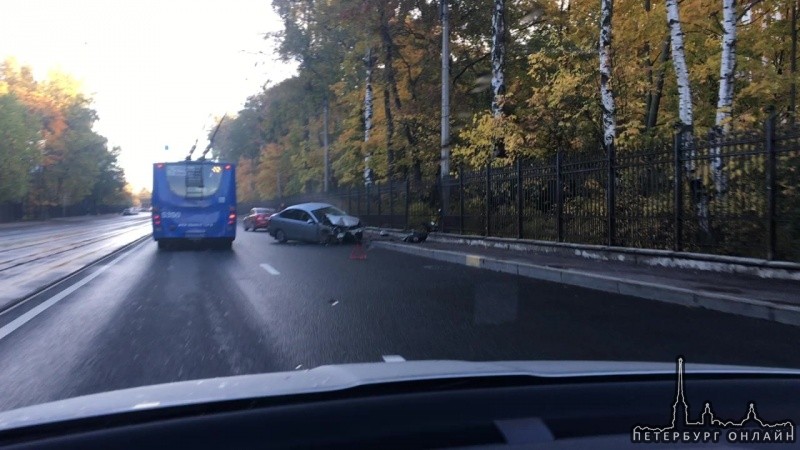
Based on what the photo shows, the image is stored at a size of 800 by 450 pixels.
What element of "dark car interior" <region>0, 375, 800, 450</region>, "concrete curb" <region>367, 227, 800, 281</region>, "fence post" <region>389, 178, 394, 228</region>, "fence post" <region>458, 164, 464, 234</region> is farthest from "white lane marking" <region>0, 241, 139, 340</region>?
"fence post" <region>389, 178, 394, 228</region>

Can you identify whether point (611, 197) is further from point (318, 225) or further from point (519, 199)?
point (318, 225)

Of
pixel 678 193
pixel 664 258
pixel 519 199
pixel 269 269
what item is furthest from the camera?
pixel 519 199

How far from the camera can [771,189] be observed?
A: 1127 cm

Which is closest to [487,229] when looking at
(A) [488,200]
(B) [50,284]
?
(A) [488,200]

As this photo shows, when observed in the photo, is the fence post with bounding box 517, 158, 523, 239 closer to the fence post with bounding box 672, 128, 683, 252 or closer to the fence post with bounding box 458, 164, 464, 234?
the fence post with bounding box 458, 164, 464, 234

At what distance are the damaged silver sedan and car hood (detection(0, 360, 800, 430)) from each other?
23.2 metres

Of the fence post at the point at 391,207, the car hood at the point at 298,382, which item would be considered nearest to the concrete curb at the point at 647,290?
the car hood at the point at 298,382

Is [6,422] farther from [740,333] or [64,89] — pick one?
[64,89]

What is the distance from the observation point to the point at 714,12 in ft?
80.6

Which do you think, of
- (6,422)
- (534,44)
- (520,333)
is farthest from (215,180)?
(6,422)

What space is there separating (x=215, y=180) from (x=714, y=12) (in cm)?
1773

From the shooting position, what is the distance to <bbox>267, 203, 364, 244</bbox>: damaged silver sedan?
26.3 metres

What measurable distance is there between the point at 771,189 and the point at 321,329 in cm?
747

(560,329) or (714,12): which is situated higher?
(714,12)
